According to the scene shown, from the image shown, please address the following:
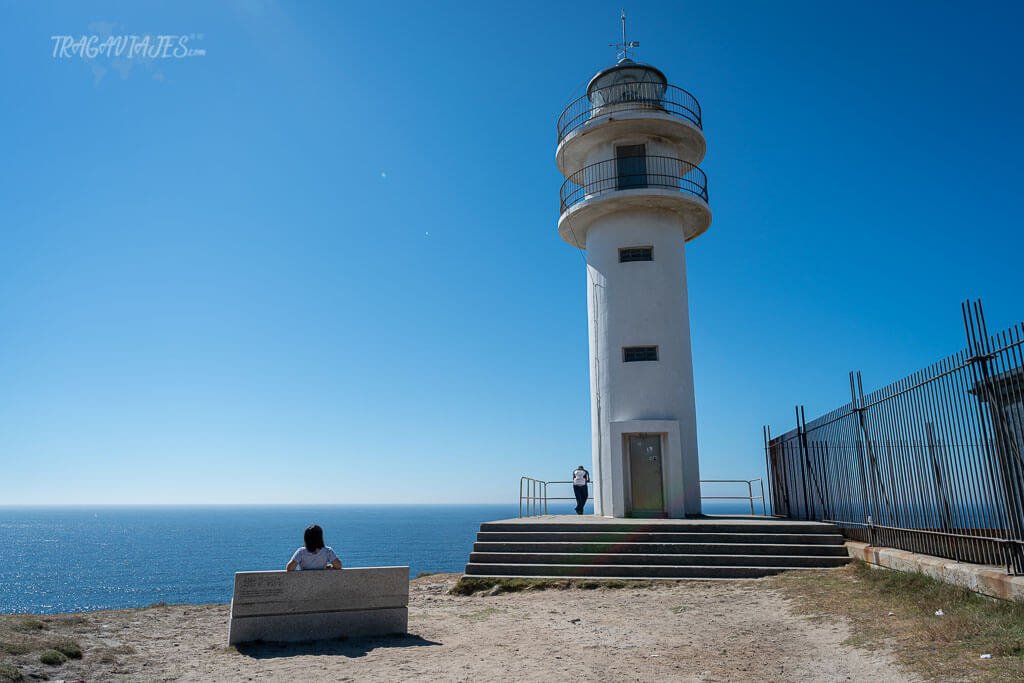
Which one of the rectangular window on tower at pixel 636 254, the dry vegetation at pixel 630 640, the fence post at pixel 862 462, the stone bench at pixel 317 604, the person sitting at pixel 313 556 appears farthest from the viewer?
the rectangular window on tower at pixel 636 254

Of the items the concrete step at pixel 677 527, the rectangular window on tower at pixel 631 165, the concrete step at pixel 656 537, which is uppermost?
the rectangular window on tower at pixel 631 165

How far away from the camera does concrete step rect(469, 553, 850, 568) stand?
38.1 ft

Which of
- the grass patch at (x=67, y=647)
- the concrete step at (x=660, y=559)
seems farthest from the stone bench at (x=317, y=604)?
the concrete step at (x=660, y=559)

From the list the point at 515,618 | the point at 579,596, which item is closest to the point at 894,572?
the point at 579,596

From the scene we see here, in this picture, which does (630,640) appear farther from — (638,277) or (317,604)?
(638,277)

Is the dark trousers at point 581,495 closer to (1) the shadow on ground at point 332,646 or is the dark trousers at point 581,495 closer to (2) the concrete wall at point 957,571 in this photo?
(2) the concrete wall at point 957,571

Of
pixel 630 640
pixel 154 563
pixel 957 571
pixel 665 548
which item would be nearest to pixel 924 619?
pixel 957 571

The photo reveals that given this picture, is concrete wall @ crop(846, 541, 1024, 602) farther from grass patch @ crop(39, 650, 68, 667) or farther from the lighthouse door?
grass patch @ crop(39, 650, 68, 667)

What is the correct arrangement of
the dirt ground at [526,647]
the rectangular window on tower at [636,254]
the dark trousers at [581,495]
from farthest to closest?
1. the dark trousers at [581,495]
2. the rectangular window on tower at [636,254]
3. the dirt ground at [526,647]

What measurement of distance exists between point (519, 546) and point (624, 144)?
1160cm

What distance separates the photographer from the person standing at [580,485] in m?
20.7

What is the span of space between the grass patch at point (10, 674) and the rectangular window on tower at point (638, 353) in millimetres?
14155

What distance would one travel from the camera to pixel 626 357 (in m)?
17.7

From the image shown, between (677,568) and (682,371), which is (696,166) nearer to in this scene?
(682,371)
